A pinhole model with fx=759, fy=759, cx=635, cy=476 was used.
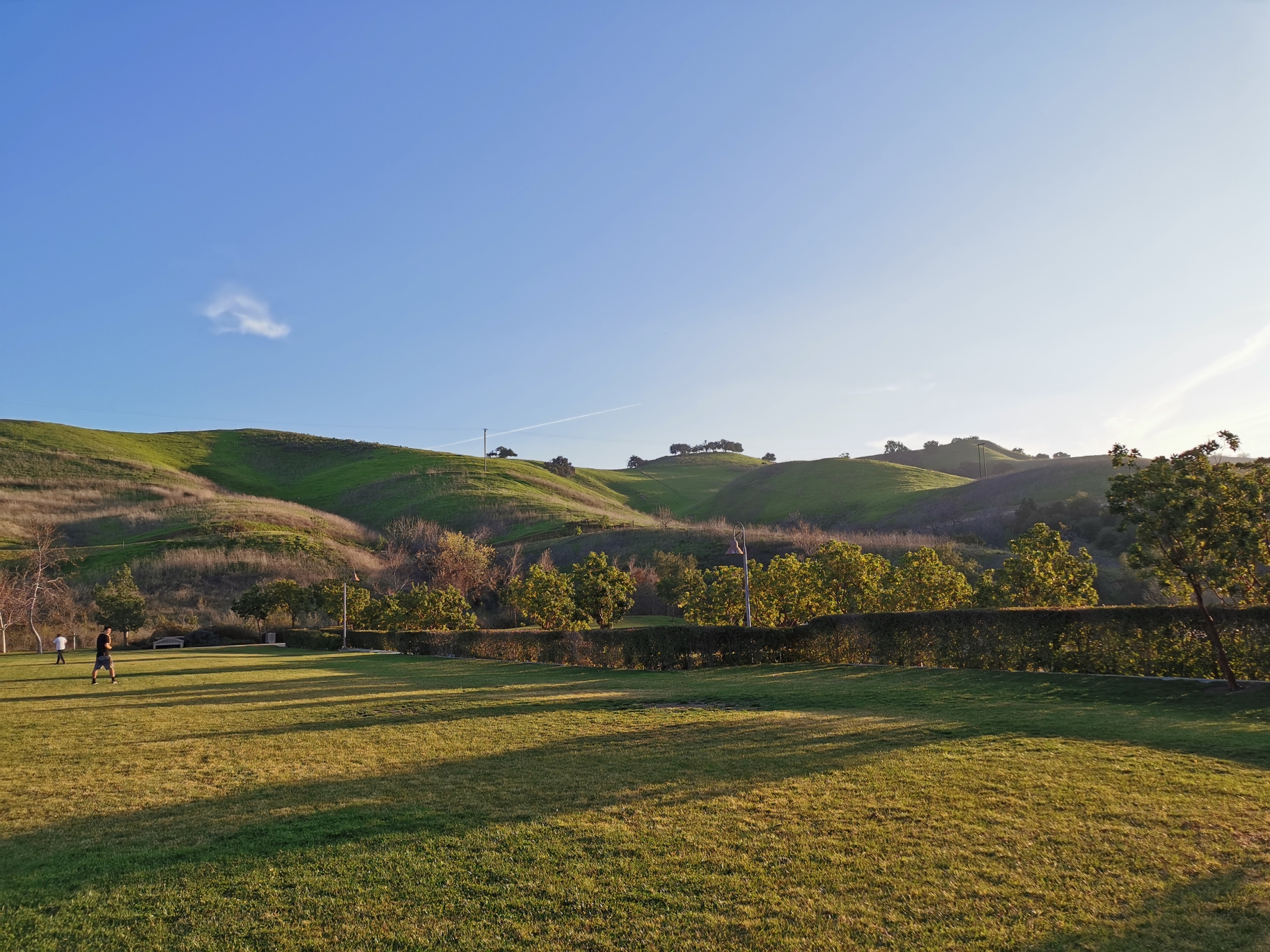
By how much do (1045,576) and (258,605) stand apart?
160ft

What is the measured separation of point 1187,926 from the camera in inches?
176

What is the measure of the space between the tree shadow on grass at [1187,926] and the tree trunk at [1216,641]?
11.4 m

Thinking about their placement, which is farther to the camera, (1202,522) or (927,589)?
(927,589)

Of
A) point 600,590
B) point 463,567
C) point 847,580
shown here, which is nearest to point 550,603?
point 600,590

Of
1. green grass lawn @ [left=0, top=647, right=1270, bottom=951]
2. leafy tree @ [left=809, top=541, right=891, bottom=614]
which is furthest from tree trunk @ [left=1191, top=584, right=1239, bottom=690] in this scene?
leafy tree @ [left=809, top=541, right=891, bottom=614]

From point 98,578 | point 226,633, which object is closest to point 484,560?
point 226,633

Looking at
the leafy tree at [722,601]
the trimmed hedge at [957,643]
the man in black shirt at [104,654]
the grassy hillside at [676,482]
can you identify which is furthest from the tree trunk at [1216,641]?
the grassy hillside at [676,482]

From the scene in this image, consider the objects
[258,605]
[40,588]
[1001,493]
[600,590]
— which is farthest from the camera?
[1001,493]

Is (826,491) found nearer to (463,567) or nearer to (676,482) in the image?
(676,482)

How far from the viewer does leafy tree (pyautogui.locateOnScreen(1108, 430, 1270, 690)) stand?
14742 millimetres

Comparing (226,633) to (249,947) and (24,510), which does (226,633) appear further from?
(249,947)

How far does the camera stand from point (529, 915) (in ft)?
15.6

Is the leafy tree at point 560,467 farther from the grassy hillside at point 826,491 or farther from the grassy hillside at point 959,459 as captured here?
the grassy hillside at point 959,459

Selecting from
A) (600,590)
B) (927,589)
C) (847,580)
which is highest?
(847,580)
